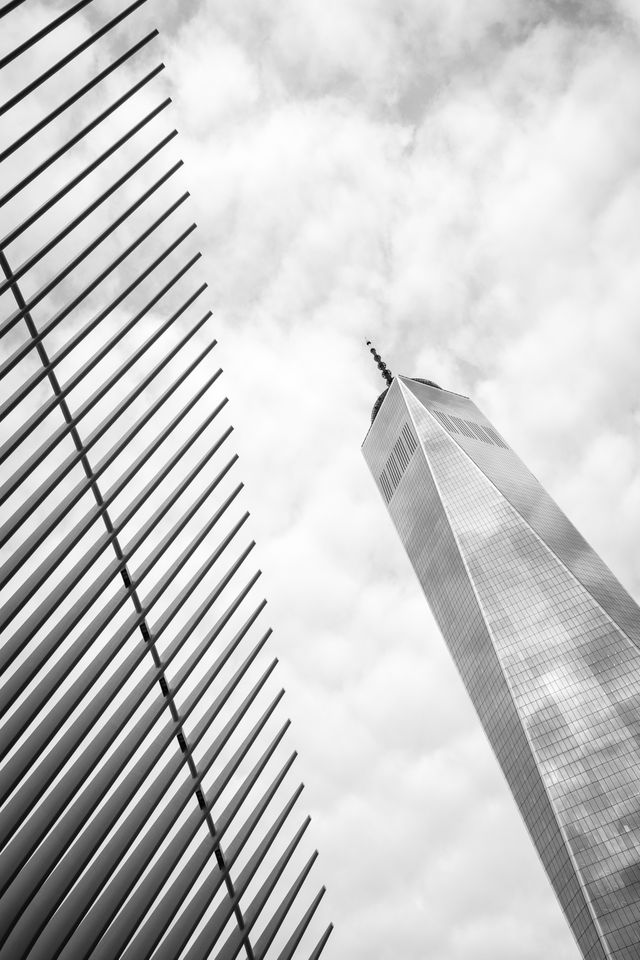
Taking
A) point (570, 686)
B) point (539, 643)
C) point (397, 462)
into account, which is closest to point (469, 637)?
point (539, 643)

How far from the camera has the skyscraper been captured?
88.3 metres

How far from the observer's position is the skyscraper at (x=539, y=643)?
290 ft

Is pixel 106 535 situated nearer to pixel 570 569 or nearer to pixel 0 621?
pixel 0 621

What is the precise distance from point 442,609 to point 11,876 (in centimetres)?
13098

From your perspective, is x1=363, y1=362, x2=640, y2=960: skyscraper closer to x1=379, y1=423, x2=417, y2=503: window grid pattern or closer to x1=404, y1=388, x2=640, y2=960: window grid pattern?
x1=404, y1=388, x2=640, y2=960: window grid pattern

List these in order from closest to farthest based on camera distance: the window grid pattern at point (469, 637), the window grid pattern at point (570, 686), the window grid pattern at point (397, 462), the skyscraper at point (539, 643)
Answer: the window grid pattern at point (570, 686)
the skyscraper at point (539, 643)
the window grid pattern at point (469, 637)
the window grid pattern at point (397, 462)

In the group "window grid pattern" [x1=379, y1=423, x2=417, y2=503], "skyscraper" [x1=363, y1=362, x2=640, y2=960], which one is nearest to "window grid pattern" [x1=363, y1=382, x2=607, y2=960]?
"skyscraper" [x1=363, y1=362, x2=640, y2=960]

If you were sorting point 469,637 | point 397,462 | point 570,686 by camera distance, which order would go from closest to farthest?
1. point 570,686
2. point 469,637
3. point 397,462

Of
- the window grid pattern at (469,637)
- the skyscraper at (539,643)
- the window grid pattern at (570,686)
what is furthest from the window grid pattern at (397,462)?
the window grid pattern at (570,686)

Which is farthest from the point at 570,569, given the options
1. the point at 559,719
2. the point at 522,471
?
the point at 522,471

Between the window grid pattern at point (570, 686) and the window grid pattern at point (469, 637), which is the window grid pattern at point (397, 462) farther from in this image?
the window grid pattern at point (570, 686)

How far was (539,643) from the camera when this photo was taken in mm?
108000

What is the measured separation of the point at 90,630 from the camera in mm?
8789

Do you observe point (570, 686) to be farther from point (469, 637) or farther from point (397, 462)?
point (397, 462)
